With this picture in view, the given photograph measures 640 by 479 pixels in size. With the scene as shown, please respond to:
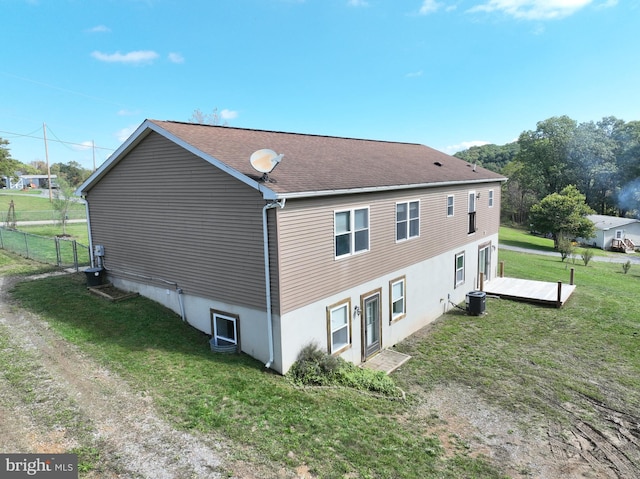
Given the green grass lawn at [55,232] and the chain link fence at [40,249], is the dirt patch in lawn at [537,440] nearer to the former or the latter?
the chain link fence at [40,249]

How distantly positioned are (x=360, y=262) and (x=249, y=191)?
3929 millimetres

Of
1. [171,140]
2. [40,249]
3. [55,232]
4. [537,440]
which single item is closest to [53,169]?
[55,232]

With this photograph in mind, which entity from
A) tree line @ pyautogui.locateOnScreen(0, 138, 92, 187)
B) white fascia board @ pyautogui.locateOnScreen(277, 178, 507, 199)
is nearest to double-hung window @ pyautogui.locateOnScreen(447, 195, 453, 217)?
white fascia board @ pyautogui.locateOnScreen(277, 178, 507, 199)

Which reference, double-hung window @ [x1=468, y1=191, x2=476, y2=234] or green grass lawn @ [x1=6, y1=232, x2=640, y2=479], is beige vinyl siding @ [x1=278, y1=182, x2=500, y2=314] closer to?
double-hung window @ [x1=468, y1=191, x2=476, y2=234]

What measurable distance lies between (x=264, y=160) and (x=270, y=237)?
1.66m

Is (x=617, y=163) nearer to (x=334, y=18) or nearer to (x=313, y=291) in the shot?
(x=334, y=18)

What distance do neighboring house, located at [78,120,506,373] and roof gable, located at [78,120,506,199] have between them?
0.19ft

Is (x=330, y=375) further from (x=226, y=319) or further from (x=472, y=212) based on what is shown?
(x=472, y=212)

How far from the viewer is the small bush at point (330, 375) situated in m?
9.14

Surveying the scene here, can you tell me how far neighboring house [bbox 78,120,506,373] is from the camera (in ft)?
29.6

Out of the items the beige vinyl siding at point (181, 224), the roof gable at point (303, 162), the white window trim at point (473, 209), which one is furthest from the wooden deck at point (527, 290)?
the beige vinyl siding at point (181, 224)

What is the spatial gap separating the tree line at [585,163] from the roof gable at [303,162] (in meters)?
46.7

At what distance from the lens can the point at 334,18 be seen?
21453 millimetres

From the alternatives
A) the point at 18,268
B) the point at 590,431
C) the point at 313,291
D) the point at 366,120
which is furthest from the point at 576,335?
the point at 366,120
